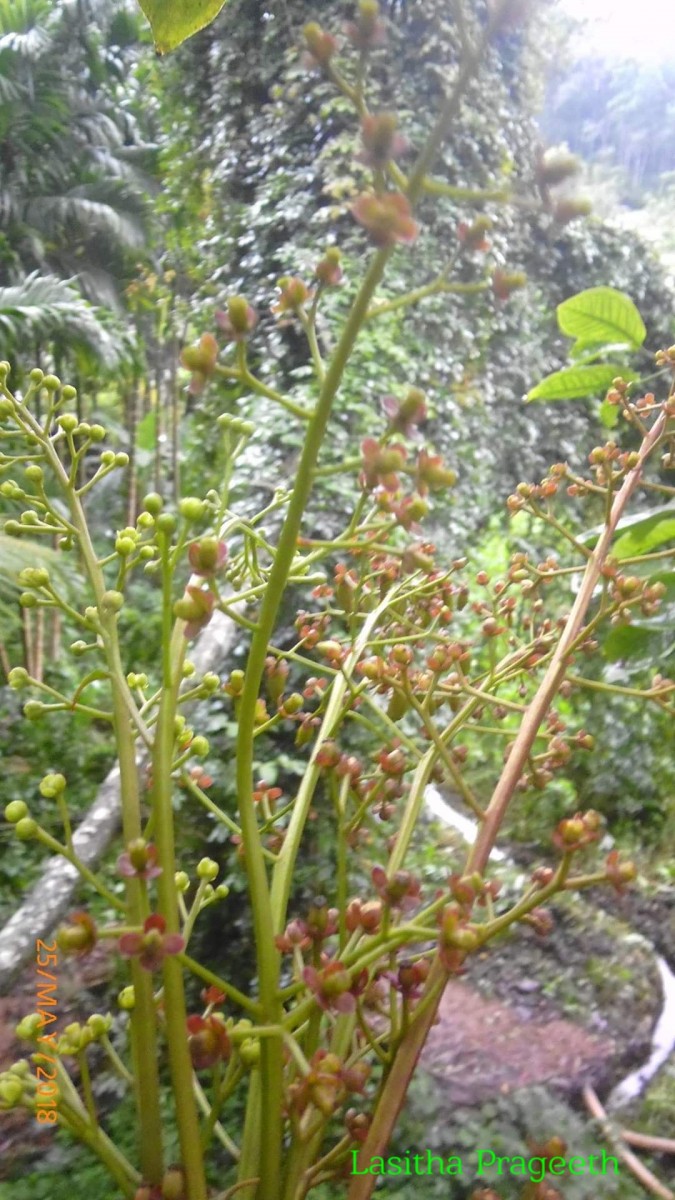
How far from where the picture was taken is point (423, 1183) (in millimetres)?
923

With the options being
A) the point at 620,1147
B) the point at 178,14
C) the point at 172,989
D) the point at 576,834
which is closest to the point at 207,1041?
the point at 172,989

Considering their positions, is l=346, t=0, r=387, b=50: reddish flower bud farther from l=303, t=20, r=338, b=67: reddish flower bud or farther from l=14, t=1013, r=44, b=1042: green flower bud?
l=14, t=1013, r=44, b=1042: green flower bud

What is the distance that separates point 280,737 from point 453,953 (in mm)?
1074

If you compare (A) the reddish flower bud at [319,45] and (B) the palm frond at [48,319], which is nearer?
(A) the reddish flower bud at [319,45]

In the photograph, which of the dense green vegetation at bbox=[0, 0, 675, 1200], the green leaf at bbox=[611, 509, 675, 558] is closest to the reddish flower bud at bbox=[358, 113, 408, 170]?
the green leaf at bbox=[611, 509, 675, 558]

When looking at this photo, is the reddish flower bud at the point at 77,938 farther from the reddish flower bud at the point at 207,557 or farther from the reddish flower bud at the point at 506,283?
the reddish flower bud at the point at 506,283

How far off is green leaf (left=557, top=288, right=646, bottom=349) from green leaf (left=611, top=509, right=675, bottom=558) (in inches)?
7.9

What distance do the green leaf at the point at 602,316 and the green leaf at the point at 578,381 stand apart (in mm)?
33

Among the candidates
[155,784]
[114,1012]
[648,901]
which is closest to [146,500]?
[155,784]

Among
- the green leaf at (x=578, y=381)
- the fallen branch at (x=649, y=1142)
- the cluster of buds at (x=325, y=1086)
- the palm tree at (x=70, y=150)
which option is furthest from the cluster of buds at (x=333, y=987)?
the palm tree at (x=70, y=150)

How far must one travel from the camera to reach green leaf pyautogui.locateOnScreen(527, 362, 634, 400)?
77 centimetres

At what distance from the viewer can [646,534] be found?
697 mm

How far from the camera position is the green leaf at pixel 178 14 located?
1.51ft

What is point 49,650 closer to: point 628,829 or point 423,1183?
point 628,829
